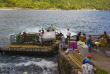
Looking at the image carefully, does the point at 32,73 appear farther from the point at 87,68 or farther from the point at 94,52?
the point at 87,68

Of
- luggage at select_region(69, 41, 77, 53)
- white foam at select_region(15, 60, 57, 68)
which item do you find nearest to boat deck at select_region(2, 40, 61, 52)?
white foam at select_region(15, 60, 57, 68)

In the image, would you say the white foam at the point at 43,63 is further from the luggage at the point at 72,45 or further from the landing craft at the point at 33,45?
the luggage at the point at 72,45

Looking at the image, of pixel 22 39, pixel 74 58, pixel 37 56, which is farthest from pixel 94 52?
pixel 22 39

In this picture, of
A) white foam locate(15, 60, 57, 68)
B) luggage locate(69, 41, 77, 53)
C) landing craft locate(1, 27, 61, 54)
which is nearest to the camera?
luggage locate(69, 41, 77, 53)

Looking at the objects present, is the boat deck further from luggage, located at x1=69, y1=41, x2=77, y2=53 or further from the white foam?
luggage, located at x1=69, y1=41, x2=77, y2=53

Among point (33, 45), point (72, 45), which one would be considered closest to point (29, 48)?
point (33, 45)

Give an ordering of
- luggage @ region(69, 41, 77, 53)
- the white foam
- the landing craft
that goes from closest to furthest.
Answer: luggage @ region(69, 41, 77, 53) → the white foam → the landing craft

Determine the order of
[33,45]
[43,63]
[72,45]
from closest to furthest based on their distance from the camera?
[72,45] → [43,63] → [33,45]

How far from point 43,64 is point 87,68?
10430mm

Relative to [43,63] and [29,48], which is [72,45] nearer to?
[43,63]

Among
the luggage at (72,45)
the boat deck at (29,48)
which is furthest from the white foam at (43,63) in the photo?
the luggage at (72,45)

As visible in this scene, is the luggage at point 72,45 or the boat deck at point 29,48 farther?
the boat deck at point 29,48

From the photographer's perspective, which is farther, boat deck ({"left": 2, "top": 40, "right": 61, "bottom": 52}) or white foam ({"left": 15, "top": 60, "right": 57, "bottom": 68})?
boat deck ({"left": 2, "top": 40, "right": 61, "bottom": 52})

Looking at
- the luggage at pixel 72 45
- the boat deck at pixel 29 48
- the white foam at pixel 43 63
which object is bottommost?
the white foam at pixel 43 63
